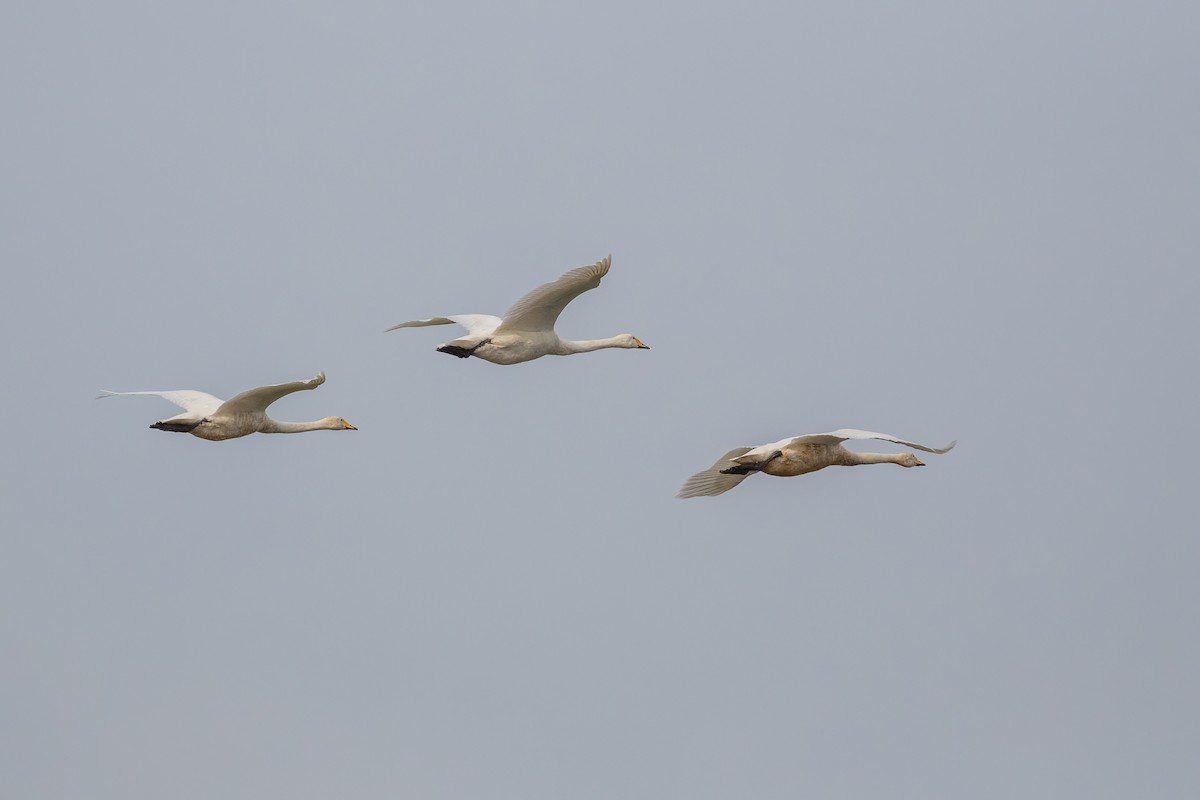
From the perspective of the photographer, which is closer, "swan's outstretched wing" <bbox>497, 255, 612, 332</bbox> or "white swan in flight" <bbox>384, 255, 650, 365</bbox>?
"swan's outstretched wing" <bbox>497, 255, 612, 332</bbox>

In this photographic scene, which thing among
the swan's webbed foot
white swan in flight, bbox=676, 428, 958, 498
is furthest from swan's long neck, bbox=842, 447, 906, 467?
the swan's webbed foot

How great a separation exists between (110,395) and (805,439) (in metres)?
11.9

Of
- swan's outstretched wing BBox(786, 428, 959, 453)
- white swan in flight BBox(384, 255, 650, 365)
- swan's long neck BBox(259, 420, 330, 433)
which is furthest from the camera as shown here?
swan's long neck BBox(259, 420, 330, 433)

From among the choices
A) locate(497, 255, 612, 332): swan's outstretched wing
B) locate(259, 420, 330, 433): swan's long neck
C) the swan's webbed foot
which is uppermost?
locate(497, 255, 612, 332): swan's outstretched wing

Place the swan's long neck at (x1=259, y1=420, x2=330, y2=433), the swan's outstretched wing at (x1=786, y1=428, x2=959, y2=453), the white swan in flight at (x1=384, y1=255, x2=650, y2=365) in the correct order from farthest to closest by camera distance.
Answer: the swan's long neck at (x1=259, y1=420, x2=330, y2=433), the white swan in flight at (x1=384, y1=255, x2=650, y2=365), the swan's outstretched wing at (x1=786, y1=428, x2=959, y2=453)

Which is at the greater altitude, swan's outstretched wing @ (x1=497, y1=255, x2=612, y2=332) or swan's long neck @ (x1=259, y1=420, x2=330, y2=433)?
swan's outstretched wing @ (x1=497, y1=255, x2=612, y2=332)

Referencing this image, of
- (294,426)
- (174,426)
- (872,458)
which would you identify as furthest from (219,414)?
(872,458)

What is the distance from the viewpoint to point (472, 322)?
141ft

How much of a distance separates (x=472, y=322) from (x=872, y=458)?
7.31 metres

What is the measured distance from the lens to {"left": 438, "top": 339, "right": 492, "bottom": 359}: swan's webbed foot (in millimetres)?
41875

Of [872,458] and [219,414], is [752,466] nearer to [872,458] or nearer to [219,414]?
[872,458]

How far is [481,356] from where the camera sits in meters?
42.3

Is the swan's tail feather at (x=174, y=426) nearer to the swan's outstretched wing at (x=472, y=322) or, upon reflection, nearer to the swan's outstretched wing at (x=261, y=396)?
the swan's outstretched wing at (x=261, y=396)

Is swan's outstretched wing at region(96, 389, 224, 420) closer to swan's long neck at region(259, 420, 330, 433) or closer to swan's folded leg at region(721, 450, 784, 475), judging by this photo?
swan's long neck at region(259, 420, 330, 433)
